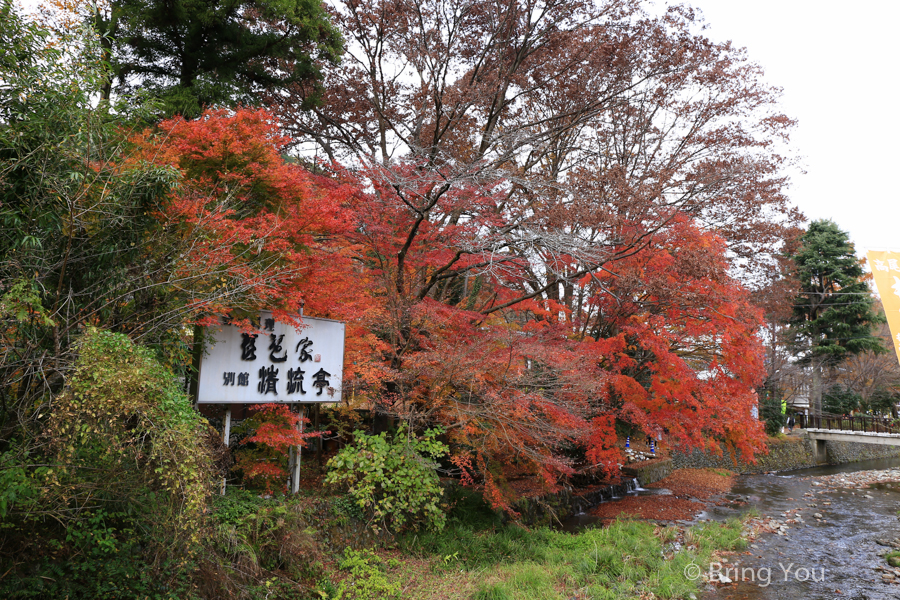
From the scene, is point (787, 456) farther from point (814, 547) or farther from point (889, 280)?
point (814, 547)

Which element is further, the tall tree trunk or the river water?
the tall tree trunk

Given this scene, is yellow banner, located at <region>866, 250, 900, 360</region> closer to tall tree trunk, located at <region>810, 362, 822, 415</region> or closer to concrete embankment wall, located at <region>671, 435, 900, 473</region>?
concrete embankment wall, located at <region>671, 435, 900, 473</region>

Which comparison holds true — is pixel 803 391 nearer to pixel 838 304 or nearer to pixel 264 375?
pixel 838 304

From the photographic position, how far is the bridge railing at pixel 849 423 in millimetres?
26828

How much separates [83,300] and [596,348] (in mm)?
10846

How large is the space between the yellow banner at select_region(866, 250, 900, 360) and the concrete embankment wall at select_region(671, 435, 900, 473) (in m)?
7.38

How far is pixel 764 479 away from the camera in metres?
21.7

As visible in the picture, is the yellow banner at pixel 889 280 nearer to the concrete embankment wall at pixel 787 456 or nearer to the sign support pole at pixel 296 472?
the concrete embankment wall at pixel 787 456

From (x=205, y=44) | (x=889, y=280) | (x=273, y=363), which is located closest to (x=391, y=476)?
(x=273, y=363)

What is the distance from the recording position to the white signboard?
7.51 m

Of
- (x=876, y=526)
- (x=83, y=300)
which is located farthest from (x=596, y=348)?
(x=83, y=300)

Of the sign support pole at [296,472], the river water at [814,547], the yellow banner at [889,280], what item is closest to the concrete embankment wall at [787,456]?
the river water at [814,547]

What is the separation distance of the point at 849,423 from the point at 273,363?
34.0 metres

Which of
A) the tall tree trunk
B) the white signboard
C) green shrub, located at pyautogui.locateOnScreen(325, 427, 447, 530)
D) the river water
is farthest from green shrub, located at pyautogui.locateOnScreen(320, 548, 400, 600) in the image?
the tall tree trunk
